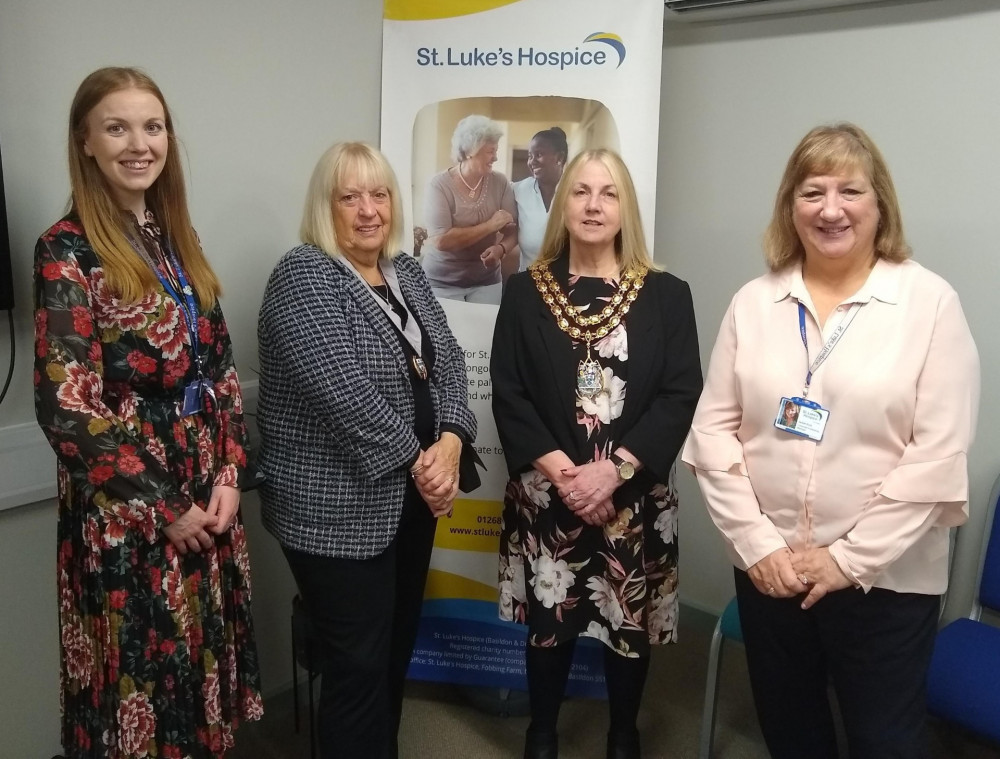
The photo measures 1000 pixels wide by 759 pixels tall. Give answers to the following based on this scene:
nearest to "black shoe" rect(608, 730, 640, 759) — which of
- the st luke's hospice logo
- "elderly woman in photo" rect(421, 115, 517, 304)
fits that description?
"elderly woman in photo" rect(421, 115, 517, 304)

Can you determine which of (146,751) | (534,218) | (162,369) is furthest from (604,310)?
(146,751)

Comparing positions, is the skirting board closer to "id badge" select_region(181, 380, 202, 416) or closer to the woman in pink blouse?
"id badge" select_region(181, 380, 202, 416)

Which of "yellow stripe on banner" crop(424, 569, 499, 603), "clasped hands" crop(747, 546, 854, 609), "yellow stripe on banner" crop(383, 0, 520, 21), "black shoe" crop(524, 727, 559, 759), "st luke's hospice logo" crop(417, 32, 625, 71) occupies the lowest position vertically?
"black shoe" crop(524, 727, 559, 759)

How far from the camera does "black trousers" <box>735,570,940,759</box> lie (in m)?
1.53

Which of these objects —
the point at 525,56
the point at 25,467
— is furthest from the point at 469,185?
the point at 25,467

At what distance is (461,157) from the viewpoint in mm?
2525

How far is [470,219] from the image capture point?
8.34 feet

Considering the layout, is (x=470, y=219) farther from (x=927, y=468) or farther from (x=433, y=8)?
(x=927, y=468)

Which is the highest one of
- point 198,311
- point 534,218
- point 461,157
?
point 461,157

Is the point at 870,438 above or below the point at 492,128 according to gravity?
below

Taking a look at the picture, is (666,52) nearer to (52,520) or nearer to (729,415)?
(729,415)

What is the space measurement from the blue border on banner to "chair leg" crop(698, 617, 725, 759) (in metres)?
0.41

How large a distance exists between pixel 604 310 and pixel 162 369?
3.27ft

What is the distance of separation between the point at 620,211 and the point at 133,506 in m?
1.26
